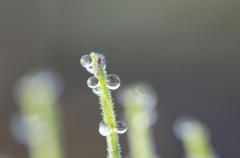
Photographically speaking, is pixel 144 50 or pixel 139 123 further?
pixel 144 50

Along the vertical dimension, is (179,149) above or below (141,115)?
above

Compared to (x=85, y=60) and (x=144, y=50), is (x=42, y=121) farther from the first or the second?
(x=144, y=50)

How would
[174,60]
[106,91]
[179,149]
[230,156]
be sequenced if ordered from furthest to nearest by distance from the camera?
[174,60] < [230,156] < [179,149] < [106,91]

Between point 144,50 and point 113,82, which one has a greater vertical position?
point 144,50

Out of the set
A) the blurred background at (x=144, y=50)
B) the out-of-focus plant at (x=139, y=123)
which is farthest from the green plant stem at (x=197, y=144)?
the blurred background at (x=144, y=50)

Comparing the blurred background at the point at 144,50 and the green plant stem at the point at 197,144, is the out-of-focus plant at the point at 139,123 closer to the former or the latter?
the green plant stem at the point at 197,144

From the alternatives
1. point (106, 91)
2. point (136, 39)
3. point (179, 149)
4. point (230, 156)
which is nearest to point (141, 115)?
point (106, 91)

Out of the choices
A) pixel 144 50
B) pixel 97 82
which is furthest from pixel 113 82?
pixel 144 50

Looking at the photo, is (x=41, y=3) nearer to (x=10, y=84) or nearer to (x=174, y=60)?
(x=10, y=84)
